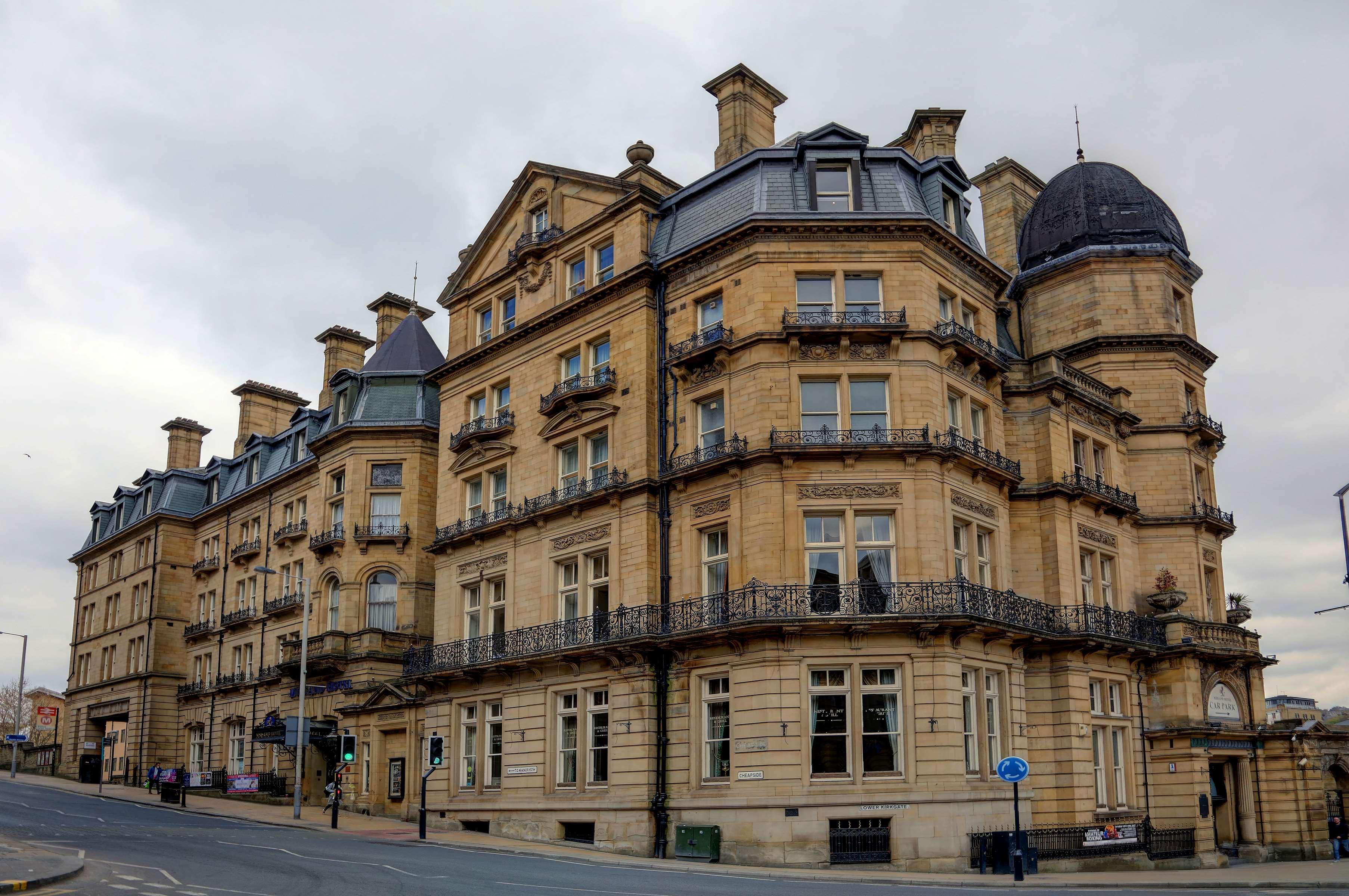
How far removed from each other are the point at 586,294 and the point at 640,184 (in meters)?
3.81

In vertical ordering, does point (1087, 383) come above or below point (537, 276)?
below

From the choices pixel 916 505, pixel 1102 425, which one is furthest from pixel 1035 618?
pixel 1102 425

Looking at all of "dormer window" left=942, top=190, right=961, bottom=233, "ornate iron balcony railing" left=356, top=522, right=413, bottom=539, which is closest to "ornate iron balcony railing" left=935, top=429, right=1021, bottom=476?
"dormer window" left=942, top=190, right=961, bottom=233

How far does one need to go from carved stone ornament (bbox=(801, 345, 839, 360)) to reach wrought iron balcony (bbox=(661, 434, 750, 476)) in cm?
285

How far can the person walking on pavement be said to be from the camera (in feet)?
131

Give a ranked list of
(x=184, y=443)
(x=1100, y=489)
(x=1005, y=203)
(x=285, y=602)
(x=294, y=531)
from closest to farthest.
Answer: (x=1100, y=489) < (x=1005, y=203) < (x=294, y=531) < (x=285, y=602) < (x=184, y=443)

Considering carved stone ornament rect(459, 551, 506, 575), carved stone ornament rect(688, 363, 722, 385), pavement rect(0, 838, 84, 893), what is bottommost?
pavement rect(0, 838, 84, 893)

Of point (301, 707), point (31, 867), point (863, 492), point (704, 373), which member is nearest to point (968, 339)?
point (863, 492)

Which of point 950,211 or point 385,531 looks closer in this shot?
point 950,211

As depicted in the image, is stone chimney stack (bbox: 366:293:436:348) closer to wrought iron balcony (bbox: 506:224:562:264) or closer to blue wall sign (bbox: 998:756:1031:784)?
wrought iron balcony (bbox: 506:224:562:264)

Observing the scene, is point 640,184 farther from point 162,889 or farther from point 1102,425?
point 162,889

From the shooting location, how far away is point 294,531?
52.6m

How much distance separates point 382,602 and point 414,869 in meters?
24.8

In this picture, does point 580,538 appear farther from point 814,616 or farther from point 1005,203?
point 1005,203
